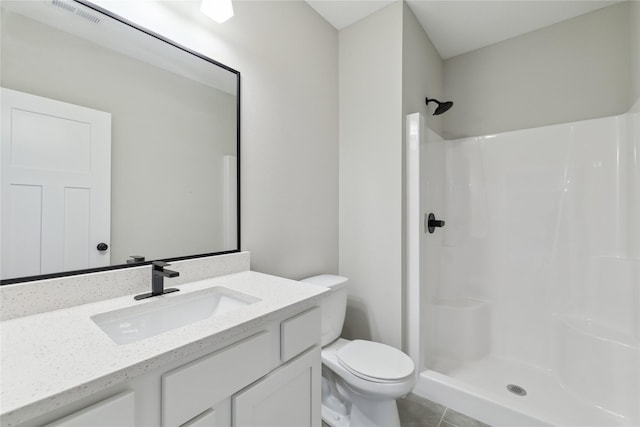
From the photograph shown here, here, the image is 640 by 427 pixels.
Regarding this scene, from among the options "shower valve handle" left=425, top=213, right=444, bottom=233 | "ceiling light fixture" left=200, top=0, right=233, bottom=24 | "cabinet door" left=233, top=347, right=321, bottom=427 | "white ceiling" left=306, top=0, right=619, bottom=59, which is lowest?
"cabinet door" left=233, top=347, right=321, bottom=427

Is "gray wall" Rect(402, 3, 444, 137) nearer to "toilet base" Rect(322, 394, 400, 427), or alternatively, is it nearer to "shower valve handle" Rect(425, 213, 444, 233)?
"shower valve handle" Rect(425, 213, 444, 233)

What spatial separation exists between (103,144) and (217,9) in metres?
0.70

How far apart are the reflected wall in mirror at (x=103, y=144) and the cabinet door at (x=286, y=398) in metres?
0.62

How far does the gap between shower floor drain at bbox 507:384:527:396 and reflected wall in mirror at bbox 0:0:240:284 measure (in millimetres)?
1943

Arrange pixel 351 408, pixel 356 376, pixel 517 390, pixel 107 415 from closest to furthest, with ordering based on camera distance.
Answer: pixel 107 415
pixel 356 376
pixel 351 408
pixel 517 390

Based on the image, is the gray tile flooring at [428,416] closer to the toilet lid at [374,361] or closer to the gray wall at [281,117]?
the toilet lid at [374,361]

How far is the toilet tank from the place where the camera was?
60.5 inches

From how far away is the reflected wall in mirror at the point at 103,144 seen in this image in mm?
796

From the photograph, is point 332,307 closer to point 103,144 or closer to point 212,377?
point 212,377

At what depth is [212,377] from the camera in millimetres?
686

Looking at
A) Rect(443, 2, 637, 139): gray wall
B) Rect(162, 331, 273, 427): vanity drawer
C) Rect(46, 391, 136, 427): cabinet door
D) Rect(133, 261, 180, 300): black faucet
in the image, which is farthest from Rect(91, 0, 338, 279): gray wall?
Rect(443, 2, 637, 139): gray wall

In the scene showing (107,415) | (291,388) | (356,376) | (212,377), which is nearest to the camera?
(107,415)

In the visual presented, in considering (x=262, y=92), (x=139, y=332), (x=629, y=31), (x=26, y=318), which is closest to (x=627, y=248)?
(x=629, y=31)

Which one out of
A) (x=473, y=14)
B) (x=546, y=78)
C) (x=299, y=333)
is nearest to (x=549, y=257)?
(x=546, y=78)
